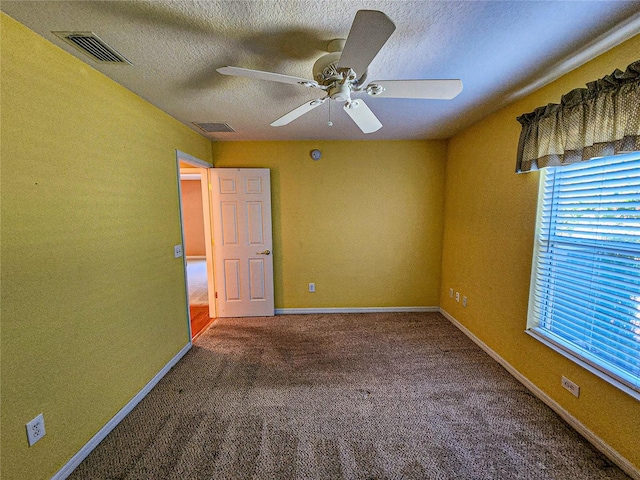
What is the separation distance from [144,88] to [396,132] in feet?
8.21

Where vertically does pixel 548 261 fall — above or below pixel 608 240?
below

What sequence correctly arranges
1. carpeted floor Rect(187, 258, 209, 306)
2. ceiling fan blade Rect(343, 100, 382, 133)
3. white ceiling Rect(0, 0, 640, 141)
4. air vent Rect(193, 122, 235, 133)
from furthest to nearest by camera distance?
carpeted floor Rect(187, 258, 209, 306), air vent Rect(193, 122, 235, 133), ceiling fan blade Rect(343, 100, 382, 133), white ceiling Rect(0, 0, 640, 141)

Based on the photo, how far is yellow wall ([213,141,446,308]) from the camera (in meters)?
3.29

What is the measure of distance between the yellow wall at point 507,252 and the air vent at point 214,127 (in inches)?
107

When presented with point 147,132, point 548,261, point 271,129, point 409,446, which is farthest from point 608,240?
point 147,132

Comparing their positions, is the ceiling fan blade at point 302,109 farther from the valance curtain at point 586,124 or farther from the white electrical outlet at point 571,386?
the white electrical outlet at point 571,386

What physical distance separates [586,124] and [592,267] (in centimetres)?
89

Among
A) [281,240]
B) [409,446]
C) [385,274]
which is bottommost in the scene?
[409,446]

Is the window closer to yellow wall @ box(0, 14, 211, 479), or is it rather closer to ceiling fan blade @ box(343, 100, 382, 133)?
ceiling fan blade @ box(343, 100, 382, 133)

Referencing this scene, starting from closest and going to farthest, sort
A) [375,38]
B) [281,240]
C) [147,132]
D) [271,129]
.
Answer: [375,38], [147,132], [271,129], [281,240]

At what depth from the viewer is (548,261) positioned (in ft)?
6.11

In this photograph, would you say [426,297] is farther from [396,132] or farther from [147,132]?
[147,132]

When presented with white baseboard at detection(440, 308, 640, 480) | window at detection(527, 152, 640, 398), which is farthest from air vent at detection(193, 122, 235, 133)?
white baseboard at detection(440, 308, 640, 480)

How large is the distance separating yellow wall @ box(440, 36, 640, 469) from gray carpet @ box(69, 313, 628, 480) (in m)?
0.21
